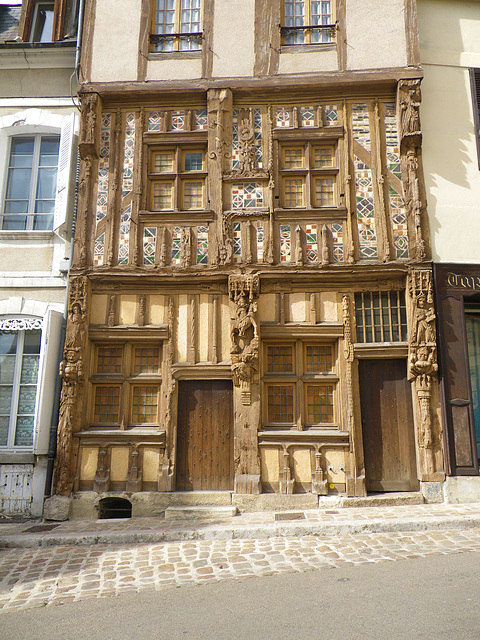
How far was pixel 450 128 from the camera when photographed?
803cm

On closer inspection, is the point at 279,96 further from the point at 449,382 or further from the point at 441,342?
the point at 449,382

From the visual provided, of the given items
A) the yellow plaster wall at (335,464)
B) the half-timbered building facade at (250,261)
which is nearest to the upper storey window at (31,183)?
the half-timbered building facade at (250,261)

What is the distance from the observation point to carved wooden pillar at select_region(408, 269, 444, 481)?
7.05 meters

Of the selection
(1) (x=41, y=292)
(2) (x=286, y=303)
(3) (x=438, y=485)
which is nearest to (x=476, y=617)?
(3) (x=438, y=485)

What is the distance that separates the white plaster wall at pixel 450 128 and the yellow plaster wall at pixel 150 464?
17.2ft

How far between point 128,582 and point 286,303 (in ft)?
14.7

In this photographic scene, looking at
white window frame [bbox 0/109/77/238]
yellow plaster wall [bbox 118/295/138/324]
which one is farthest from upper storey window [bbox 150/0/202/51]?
yellow plaster wall [bbox 118/295/138/324]

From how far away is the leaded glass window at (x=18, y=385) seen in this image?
7660 millimetres

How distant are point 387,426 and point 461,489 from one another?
1288 mm

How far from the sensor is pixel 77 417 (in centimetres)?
740

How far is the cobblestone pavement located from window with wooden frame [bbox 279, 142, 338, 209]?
16.5 ft

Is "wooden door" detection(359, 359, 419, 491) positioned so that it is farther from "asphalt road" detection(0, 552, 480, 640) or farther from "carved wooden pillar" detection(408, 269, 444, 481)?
"asphalt road" detection(0, 552, 480, 640)

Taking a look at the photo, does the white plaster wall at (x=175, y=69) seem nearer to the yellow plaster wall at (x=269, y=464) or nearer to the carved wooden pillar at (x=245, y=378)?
the carved wooden pillar at (x=245, y=378)

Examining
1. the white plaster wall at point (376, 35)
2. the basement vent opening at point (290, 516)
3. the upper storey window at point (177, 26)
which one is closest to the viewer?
the basement vent opening at point (290, 516)
